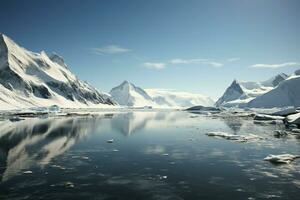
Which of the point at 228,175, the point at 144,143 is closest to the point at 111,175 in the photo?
the point at 228,175

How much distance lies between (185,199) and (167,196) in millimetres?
1279

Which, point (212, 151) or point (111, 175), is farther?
point (212, 151)

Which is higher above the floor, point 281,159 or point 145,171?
point 281,159

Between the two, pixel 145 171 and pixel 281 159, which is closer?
pixel 145 171

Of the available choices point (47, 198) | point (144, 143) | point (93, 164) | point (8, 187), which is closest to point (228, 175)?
point (93, 164)

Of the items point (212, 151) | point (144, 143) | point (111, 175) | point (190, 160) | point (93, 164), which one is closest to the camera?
point (111, 175)

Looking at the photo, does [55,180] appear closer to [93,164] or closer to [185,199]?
[93,164]

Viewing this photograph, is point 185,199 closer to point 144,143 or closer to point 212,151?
point 212,151

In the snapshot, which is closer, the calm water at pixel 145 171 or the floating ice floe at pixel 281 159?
the calm water at pixel 145 171

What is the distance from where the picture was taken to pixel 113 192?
20.7 metres

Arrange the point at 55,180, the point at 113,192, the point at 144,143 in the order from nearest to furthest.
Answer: the point at 113,192 < the point at 55,180 < the point at 144,143

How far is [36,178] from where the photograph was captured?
23656 millimetres

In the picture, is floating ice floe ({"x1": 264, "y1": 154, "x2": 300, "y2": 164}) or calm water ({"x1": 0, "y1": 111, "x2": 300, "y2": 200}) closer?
calm water ({"x1": 0, "y1": 111, "x2": 300, "y2": 200})

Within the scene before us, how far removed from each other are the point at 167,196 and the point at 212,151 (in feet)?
58.6
